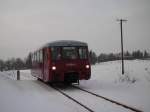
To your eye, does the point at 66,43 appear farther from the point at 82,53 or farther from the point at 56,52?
the point at 82,53

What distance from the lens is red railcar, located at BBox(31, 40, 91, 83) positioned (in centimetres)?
1861

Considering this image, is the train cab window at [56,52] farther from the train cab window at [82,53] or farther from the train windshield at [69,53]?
the train cab window at [82,53]

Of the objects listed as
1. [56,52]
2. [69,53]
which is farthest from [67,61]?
[56,52]

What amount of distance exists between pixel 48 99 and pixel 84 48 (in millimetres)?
5832

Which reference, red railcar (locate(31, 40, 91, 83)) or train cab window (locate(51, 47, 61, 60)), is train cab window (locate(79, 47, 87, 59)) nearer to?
red railcar (locate(31, 40, 91, 83))

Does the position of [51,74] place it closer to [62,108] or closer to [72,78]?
[72,78]

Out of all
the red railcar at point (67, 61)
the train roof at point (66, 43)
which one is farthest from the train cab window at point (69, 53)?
the train roof at point (66, 43)

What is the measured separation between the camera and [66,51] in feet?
62.7

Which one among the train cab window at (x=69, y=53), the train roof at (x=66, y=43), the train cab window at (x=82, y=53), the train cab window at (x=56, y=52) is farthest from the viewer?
the train cab window at (x=82, y=53)

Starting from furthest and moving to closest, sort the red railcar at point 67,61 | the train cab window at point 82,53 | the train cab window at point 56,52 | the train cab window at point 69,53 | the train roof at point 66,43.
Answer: the train cab window at point 82,53
the train roof at point 66,43
the train cab window at point 69,53
the train cab window at point 56,52
the red railcar at point 67,61

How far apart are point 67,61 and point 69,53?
25.2 inches

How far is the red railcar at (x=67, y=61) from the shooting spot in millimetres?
18609

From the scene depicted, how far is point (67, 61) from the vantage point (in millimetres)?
18828

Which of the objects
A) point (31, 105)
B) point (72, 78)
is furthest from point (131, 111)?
point (72, 78)
